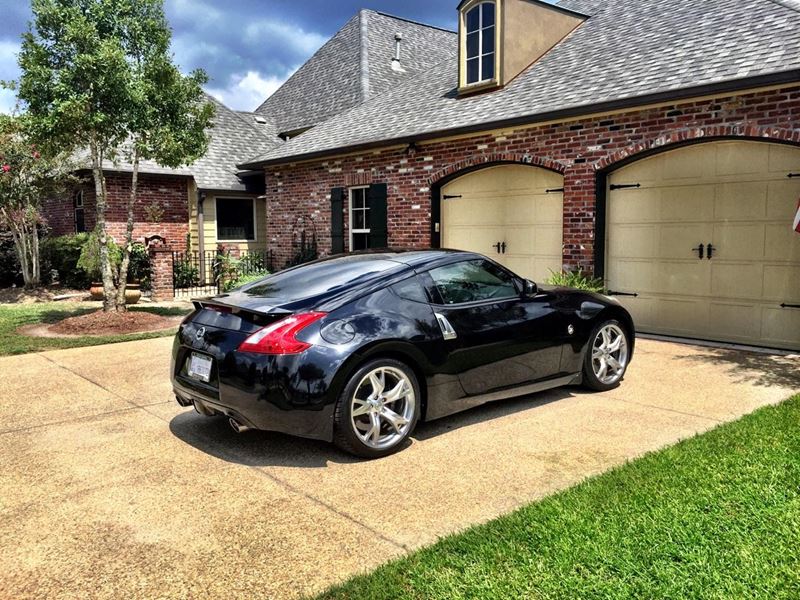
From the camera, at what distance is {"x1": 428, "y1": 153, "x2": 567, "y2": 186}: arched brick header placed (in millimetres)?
9898

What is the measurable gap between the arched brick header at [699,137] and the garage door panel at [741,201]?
0.60 meters

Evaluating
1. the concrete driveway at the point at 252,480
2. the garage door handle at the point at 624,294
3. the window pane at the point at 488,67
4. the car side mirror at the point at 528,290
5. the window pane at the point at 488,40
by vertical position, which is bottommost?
the concrete driveway at the point at 252,480

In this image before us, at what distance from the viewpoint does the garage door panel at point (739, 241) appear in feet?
26.2

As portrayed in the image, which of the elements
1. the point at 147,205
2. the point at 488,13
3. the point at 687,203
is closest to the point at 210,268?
the point at 147,205

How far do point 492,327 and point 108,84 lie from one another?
23.8ft

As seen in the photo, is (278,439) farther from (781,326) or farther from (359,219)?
(359,219)

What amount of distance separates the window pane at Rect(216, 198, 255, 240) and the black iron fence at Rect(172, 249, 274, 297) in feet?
2.53

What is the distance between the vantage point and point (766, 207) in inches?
310

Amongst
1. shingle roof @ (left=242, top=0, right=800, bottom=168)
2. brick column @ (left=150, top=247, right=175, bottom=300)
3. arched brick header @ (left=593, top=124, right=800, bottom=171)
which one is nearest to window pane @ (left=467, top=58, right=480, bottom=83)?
shingle roof @ (left=242, top=0, right=800, bottom=168)

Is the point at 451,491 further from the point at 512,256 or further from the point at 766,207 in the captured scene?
the point at 512,256

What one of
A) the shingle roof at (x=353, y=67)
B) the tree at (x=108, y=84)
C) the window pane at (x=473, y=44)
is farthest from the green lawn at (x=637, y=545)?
the shingle roof at (x=353, y=67)

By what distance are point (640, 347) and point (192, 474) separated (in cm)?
600

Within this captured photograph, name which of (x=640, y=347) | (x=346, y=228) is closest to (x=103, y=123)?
(x=346, y=228)

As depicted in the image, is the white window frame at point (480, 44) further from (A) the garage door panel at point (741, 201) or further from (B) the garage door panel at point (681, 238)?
(A) the garage door panel at point (741, 201)
